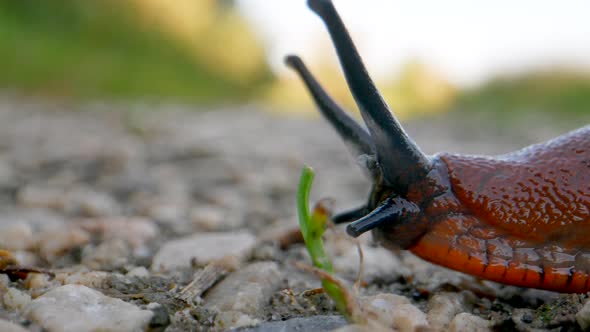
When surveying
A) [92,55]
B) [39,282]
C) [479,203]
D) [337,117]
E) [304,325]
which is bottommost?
[304,325]

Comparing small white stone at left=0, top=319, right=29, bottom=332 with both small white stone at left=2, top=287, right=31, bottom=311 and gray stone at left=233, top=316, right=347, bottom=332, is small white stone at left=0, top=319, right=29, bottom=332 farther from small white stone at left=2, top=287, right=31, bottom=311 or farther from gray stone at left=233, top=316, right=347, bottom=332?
gray stone at left=233, top=316, right=347, bottom=332

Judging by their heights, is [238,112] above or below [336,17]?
above

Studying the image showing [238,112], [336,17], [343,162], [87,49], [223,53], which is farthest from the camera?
[223,53]

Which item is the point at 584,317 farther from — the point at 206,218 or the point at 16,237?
the point at 16,237

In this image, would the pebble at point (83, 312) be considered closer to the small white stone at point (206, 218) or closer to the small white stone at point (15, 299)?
the small white stone at point (15, 299)

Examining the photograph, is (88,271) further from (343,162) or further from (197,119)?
(197,119)

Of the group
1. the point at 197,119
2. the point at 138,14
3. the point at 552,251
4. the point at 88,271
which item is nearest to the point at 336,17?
the point at 552,251

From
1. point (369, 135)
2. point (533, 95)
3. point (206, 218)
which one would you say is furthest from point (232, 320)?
point (533, 95)
